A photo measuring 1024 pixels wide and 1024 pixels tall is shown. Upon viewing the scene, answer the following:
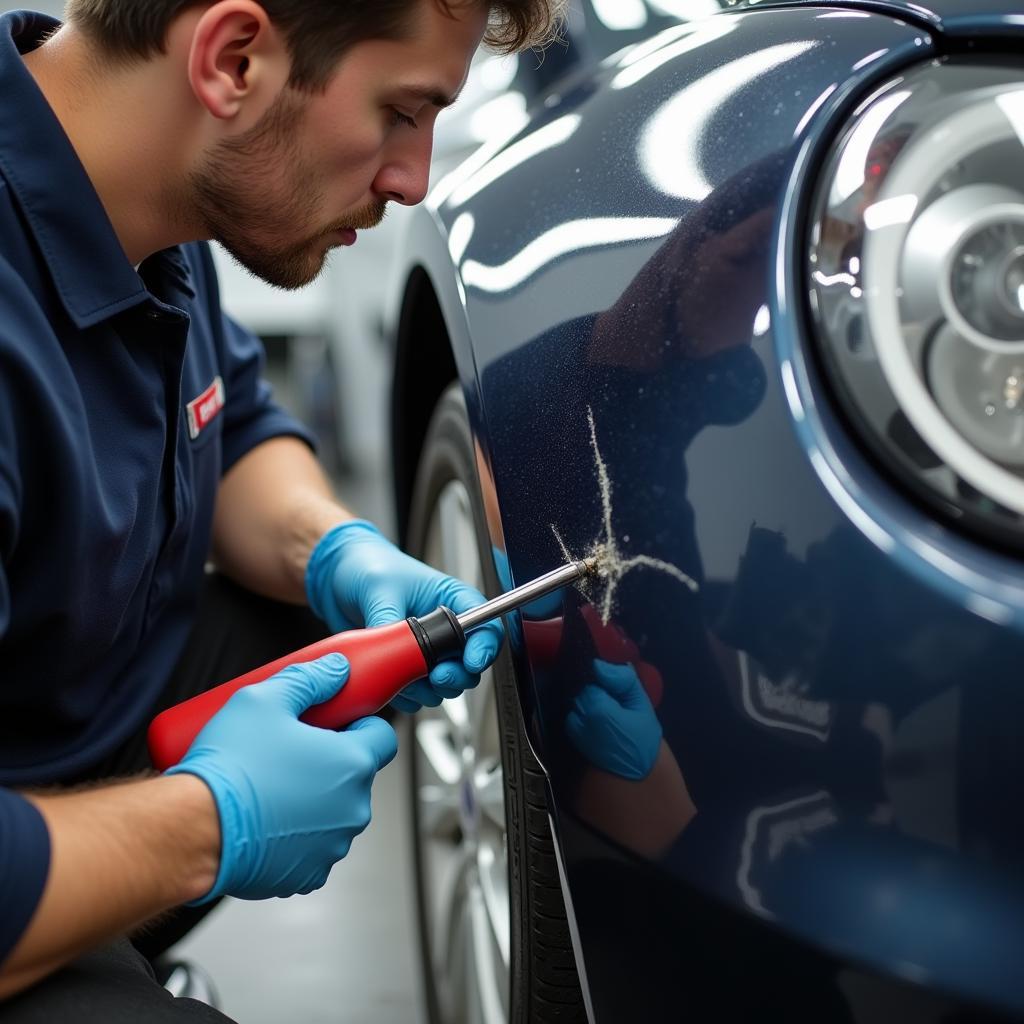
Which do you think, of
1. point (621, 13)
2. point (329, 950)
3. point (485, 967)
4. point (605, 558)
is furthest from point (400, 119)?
point (329, 950)

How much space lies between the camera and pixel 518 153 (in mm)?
920

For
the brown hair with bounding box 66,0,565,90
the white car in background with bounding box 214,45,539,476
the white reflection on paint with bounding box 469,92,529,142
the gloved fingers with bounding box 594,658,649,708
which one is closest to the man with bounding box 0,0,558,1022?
the brown hair with bounding box 66,0,565,90

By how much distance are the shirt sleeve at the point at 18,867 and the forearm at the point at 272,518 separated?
0.58m

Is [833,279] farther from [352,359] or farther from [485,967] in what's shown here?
[352,359]

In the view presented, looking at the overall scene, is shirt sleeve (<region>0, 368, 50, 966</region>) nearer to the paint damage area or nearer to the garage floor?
the paint damage area

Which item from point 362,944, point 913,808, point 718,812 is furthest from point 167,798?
point 362,944

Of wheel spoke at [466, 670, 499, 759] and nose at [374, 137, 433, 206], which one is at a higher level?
nose at [374, 137, 433, 206]

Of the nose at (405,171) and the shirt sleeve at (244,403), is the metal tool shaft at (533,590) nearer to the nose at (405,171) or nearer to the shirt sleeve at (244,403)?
the nose at (405,171)

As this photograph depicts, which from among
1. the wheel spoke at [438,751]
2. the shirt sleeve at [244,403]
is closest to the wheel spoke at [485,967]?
the wheel spoke at [438,751]

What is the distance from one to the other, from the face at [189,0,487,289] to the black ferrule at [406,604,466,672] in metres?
0.33

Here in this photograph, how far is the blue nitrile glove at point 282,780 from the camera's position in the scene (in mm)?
794

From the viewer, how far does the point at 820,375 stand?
2.07 feet

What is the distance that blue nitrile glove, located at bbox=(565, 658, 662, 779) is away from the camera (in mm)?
677

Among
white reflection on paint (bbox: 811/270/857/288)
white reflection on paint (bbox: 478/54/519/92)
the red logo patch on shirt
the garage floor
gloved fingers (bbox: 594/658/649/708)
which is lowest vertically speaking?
the garage floor
